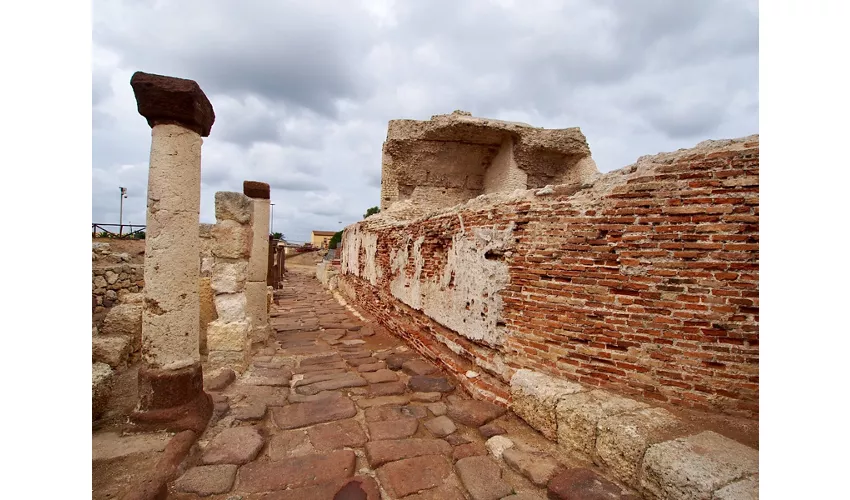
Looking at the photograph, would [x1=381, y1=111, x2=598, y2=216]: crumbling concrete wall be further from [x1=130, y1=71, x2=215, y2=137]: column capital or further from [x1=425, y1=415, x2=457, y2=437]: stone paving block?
[x1=425, y1=415, x2=457, y2=437]: stone paving block

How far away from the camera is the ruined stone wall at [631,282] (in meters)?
2.49

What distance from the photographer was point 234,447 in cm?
287

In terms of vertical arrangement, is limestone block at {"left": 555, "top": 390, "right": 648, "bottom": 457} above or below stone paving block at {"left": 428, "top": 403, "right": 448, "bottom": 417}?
→ above

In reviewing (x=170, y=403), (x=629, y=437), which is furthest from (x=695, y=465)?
(x=170, y=403)

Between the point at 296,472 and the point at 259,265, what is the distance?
14.1 feet

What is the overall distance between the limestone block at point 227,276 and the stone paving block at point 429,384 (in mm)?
2384

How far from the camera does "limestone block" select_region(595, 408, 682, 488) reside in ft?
7.69

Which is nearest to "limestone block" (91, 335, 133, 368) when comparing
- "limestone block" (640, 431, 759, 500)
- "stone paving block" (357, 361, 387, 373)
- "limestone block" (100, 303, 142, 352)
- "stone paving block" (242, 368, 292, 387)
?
"limestone block" (100, 303, 142, 352)

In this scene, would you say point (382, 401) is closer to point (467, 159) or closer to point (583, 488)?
point (583, 488)

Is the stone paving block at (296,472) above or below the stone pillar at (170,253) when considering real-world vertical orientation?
below

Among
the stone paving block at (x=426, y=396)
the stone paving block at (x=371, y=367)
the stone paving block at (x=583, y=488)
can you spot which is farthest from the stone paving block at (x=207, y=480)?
the stone paving block at (x=371, y=367)

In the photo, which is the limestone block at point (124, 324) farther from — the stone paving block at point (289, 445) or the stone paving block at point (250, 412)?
the stone paving block at point (289, 445)

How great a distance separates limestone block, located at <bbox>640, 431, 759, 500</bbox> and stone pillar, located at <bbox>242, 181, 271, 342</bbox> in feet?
17.2

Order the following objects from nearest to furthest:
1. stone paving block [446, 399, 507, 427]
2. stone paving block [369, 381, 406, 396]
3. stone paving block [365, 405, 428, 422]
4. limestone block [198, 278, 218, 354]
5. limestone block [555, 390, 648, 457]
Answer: limestone block [555, 390, 648, 457] < stone paving block [446, 399, 507, 427] < stone paving block [365, 405, 428, 422] < stone paving block [369, 381, 406, 396] < limestone block [198, 278, 218, 354]
